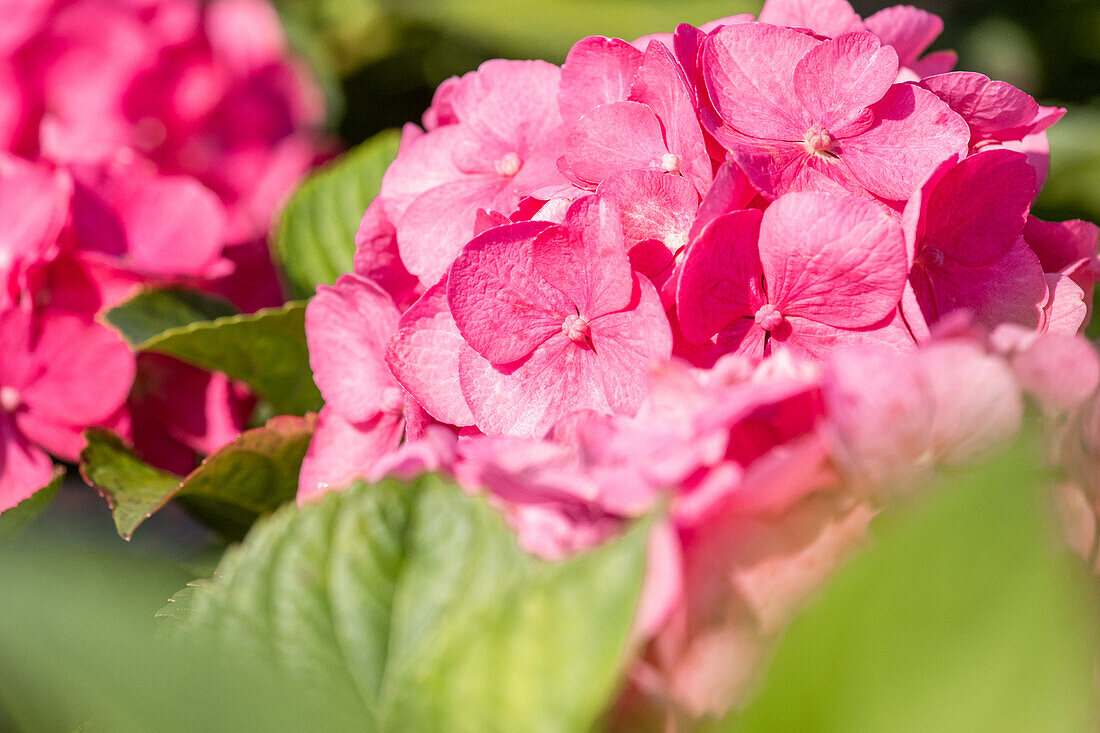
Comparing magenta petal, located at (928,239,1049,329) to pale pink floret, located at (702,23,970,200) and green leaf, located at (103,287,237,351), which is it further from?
green leaf, located at (103,287,237,351)

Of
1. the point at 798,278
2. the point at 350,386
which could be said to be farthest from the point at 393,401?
the point at 798,278

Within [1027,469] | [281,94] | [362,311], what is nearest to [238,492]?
[362,311]

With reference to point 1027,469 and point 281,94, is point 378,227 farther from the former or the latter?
point 281,94

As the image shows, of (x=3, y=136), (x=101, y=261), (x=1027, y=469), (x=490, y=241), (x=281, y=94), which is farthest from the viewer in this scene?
(x=281, y=94)

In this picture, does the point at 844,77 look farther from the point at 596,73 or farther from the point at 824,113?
the point at 596,73

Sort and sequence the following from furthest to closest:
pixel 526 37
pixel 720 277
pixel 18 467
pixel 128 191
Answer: pixel 526 37, pixel 128 191, pixel 18 467, pixel 720 277
